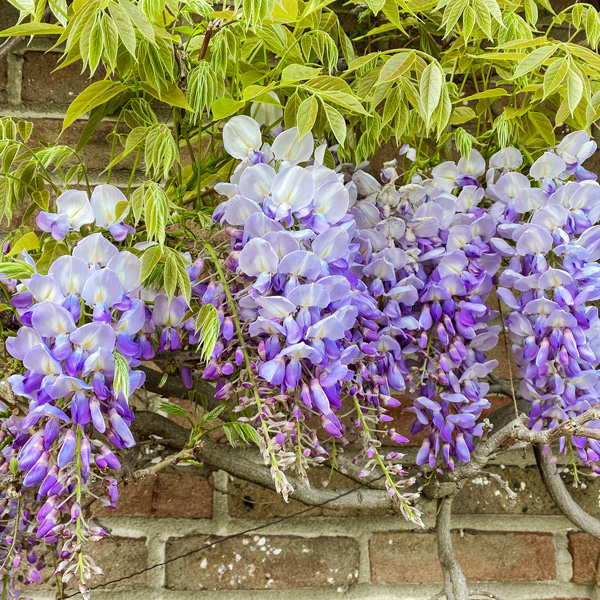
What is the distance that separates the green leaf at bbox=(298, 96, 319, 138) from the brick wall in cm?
40

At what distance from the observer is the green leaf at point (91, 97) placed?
469 mm

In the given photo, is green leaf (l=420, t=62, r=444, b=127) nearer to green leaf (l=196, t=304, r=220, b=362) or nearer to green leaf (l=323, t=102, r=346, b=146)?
green leaf (l=323, t=102, r=346, b=146)

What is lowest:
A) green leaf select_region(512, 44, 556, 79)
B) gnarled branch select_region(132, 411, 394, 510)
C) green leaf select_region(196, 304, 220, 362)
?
gnarled branch select_region(132, 411, 394, 510)

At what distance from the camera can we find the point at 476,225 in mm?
566

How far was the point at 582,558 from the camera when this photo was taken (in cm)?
85

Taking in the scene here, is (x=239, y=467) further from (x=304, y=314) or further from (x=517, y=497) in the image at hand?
(x=517, y=497)

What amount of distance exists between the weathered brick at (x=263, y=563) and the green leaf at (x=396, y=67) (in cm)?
58

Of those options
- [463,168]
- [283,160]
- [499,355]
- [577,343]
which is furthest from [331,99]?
[499,355]

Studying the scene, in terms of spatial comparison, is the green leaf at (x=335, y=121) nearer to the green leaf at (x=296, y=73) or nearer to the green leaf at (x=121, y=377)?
the green leaf at (x=296, y=73)

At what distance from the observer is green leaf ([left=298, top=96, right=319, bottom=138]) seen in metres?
0.46

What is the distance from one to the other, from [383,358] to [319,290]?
0.15 meters

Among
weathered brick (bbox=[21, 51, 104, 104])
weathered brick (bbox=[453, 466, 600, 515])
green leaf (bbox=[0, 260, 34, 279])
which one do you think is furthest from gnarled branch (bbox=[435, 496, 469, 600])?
weathered brick (bbox=[21, 51, 104, 104])

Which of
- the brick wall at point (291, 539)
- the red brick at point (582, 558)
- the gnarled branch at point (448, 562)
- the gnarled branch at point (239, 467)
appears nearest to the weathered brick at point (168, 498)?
the brick wall at point (291, 539)

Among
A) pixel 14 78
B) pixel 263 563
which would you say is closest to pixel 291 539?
pixel 263 563
